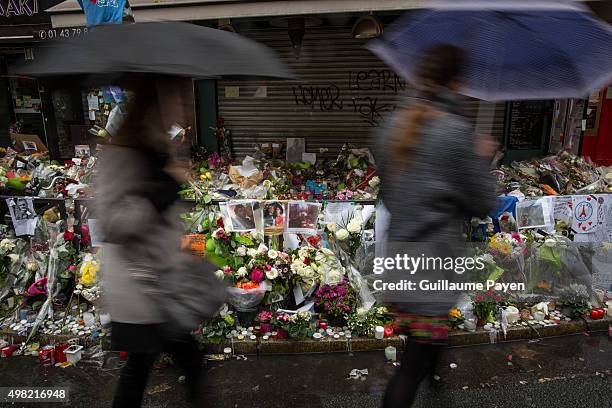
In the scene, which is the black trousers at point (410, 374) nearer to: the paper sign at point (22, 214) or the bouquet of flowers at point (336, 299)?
the bouquet of flowers at point (336, 299)

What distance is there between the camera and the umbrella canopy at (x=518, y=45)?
246cm

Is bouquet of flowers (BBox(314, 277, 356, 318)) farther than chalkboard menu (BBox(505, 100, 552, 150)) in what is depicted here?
No

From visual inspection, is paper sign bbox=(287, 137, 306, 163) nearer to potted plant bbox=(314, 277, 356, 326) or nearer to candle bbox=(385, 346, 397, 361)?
potted plant bbox=(314, 277, 356, 326)

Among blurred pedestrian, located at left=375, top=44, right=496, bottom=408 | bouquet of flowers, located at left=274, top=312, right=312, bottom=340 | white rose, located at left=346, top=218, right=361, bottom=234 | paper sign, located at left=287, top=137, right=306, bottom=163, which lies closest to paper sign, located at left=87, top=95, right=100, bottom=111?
paper sign, located at left=287, top=137, right=306, bottom=163

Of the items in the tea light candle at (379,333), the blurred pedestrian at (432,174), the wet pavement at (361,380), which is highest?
the blurred pedestrian at (432,174)

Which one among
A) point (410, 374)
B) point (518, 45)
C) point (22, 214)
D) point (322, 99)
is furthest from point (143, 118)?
point (322, 99)

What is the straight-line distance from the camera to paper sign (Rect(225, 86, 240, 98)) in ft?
25.2

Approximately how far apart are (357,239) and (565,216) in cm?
212

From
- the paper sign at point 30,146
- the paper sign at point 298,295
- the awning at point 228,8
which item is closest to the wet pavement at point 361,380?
the paper sign at point 298,295

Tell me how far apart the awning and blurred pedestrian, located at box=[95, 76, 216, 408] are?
327 centimetres

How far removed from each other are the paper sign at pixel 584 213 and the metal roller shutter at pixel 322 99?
2.85 meters

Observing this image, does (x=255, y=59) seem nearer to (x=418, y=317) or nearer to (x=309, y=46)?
(x=418, y=317)

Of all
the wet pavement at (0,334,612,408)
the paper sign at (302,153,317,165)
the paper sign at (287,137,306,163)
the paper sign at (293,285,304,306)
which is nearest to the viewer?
the wet pavement at (0,334,612,408)

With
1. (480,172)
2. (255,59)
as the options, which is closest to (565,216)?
(480,172)
